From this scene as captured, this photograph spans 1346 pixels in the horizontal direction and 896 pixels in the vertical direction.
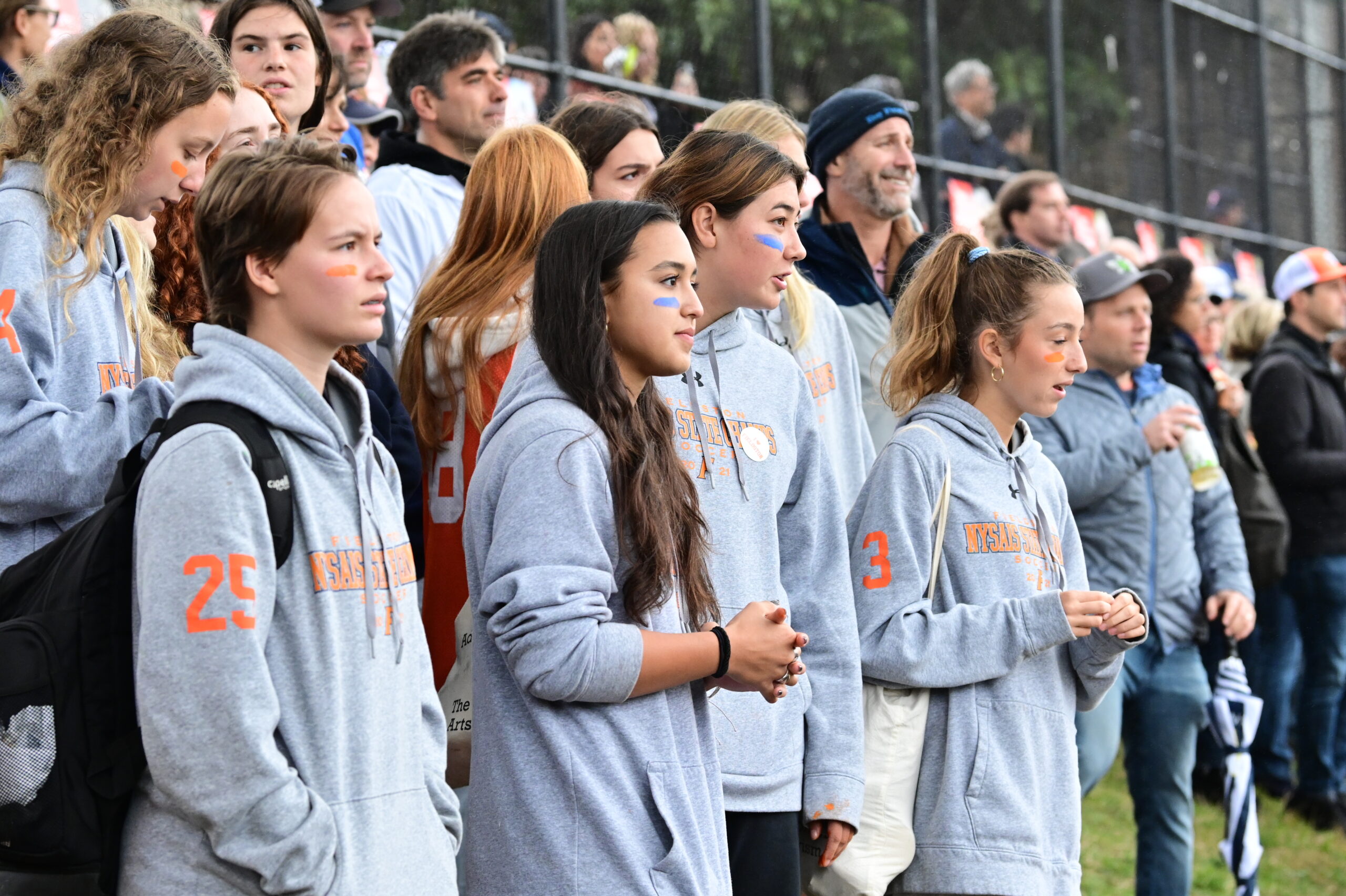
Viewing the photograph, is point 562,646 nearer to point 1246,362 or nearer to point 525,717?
point 525,717

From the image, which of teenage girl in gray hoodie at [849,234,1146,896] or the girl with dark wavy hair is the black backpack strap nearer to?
the girl with dark wavy hair

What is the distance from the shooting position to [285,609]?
7.29 ft

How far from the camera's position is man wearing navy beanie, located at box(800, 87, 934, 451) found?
450 centimetres

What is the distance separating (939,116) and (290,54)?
6453mm

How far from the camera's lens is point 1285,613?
24.1ft

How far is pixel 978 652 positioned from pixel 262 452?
1698 mm

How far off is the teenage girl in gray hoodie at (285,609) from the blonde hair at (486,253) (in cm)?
81

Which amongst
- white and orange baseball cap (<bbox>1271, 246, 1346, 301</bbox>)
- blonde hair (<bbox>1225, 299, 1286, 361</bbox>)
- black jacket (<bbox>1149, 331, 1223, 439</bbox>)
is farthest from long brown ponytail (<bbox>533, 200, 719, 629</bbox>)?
blonde hair (<bbox>1225, 299, 1286, 361</bbox>)

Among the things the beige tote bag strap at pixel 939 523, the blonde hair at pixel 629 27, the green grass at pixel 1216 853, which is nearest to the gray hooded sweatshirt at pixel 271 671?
the beige tote bag strap at pixel 939 523

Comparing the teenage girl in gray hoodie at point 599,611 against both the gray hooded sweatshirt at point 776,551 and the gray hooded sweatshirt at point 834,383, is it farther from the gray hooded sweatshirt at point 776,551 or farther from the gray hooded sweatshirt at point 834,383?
the gray hooded sweatshirt at point 834,383

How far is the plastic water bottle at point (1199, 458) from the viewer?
525 centimetres

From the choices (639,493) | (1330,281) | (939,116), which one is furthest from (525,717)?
(939,116)

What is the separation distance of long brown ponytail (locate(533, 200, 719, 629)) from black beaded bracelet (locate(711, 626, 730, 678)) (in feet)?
0.40

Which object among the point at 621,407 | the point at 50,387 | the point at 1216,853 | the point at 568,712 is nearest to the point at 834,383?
the point at 621,407
